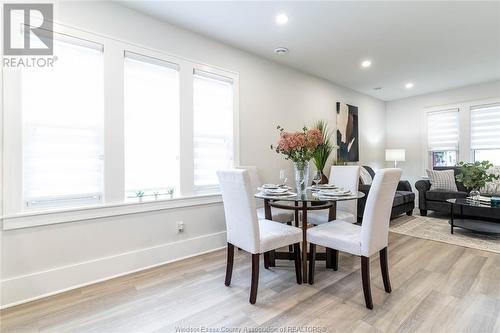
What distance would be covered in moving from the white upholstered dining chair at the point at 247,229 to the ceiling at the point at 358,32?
180 centimetres

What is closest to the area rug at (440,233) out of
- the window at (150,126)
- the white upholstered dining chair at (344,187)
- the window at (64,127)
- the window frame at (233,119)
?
the white upholstered dining chair at (344,187)

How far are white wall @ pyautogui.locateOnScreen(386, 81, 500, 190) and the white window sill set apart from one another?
5.39 m

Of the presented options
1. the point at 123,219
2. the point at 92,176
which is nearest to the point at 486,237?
the point at 123,219

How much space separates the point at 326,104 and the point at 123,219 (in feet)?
13.1

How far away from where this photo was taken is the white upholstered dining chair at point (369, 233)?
1.79 meters

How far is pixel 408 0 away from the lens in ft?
7.71

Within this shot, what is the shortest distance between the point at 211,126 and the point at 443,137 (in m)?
5.42

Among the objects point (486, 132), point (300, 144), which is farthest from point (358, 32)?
point (486, 132)

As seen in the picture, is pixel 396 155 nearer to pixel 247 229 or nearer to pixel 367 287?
pixel 367 287

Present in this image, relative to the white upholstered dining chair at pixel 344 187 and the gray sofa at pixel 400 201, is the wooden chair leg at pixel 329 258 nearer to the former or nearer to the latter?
the white upholstered dining chair at pixel 344 187

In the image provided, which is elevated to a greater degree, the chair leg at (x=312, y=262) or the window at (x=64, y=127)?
the window at (x=64, y=127)

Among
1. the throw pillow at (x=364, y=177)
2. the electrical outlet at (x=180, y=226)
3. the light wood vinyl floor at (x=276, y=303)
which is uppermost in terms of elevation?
the throw pillow at (x=364, y=177)

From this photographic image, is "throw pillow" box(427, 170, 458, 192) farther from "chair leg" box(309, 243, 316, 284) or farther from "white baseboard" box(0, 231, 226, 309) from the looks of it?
"white baseboard" box(0, 231, 226, 309)

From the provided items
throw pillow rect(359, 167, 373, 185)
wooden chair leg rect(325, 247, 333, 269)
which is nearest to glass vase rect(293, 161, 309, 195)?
wooden chair leg rect(325, 247, 333, 269)
